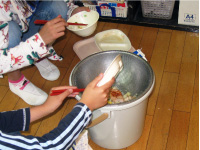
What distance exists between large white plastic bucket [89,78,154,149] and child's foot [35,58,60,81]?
50 centimetres

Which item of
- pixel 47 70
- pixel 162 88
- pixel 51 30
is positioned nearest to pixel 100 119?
pixel 51 30


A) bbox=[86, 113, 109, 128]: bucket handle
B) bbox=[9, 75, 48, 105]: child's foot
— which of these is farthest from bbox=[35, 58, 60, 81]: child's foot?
bbox=[86, 113, 109, 128]: bucket handle

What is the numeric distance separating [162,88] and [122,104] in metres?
0.58

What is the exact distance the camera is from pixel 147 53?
5.61 ft

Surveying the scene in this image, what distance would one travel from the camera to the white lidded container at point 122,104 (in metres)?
1.05

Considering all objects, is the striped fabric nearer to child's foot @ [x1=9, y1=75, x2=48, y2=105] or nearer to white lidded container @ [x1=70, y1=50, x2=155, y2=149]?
white lidded container @ [x1=70, y1=50, x2=155, y2=149]

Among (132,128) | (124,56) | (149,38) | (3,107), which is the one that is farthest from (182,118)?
(3,107)

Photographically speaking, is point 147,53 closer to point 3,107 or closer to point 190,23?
point 190,23

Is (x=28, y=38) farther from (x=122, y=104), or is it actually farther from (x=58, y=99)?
(x=122, y=104)

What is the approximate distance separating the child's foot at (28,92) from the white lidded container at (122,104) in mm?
398

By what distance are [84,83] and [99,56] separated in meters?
0.13

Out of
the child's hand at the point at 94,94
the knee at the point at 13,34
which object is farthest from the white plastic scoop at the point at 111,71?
the knee at the point at 13,34

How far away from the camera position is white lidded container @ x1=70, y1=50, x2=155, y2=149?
105cm

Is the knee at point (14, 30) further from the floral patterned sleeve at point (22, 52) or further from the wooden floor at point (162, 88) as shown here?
the wooden floor at point (162, 88)
